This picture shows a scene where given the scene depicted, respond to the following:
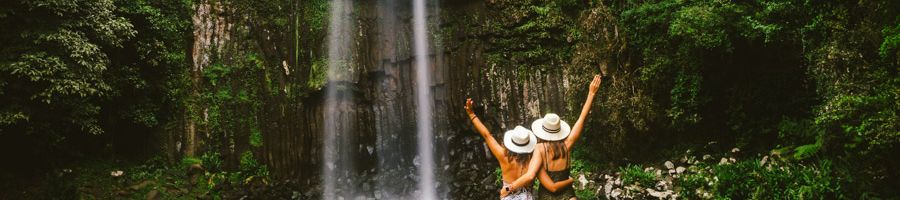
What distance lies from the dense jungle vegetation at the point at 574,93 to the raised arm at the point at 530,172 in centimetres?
314

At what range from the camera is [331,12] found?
11977 millimetres

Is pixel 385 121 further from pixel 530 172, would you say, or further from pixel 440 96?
pixel 530 172

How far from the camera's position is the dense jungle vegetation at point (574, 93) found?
6.27m

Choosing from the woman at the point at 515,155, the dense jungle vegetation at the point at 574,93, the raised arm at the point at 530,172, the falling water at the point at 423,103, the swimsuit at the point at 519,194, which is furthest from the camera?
the falling water at the point at 423,103

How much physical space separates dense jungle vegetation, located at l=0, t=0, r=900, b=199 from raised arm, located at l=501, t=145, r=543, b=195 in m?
3.14

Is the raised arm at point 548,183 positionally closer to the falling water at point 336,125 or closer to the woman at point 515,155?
the woman at point 515,155

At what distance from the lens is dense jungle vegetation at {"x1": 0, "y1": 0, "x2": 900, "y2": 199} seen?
20.6 ft

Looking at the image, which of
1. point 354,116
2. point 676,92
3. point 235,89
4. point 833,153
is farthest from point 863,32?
point 235,89

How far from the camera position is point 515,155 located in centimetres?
538

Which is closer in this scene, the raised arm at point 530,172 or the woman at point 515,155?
the raised arm at point 530,172

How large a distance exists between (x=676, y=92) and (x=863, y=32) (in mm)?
2920

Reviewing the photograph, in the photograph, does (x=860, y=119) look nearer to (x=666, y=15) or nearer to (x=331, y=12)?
(x=666, y=15)

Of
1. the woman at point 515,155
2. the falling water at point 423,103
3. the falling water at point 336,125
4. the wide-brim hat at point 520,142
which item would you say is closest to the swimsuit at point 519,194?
the woman at point 515,155

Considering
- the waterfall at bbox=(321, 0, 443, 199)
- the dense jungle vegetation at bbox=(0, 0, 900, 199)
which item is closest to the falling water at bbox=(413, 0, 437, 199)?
the waterfall at bbox=(321, 0, 443, 199)
